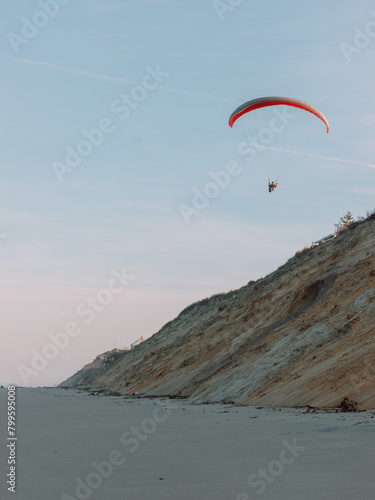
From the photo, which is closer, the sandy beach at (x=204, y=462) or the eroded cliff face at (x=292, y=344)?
the sandy beach at (x=204, y=462)

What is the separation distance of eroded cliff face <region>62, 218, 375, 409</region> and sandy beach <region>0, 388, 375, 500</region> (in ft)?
17.2

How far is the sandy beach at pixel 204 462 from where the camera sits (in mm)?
5570

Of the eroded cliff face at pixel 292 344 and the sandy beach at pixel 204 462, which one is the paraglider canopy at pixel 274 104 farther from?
the sandy beach at pixel 204 462

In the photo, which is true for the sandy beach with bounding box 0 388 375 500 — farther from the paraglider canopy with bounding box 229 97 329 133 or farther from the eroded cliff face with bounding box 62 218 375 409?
the paraglider canopy with bounding box 229 97 329 133

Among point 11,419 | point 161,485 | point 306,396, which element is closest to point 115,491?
point 161,485

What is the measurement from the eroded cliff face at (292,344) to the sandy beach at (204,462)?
5.25 m

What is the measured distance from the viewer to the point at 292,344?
23.3 meters

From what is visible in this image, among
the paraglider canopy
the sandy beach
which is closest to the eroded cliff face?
the sandy beach

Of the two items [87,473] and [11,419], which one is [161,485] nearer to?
[87,473]

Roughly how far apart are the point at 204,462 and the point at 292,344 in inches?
661

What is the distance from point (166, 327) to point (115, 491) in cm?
5915

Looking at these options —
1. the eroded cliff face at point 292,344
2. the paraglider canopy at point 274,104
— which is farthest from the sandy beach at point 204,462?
the paraglider canopy at point 274,104

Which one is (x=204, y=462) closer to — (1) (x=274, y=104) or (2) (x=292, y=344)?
(2) (x=292, y=344)

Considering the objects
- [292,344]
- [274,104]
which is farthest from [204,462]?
[274,104]
